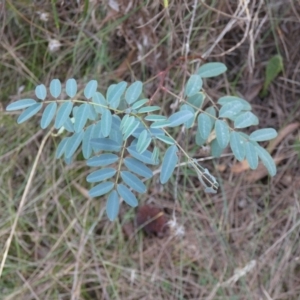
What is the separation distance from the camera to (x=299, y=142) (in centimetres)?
156

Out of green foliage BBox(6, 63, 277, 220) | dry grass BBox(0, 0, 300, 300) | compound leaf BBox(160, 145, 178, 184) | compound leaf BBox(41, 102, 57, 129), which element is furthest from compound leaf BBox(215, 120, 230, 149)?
dry grass BBox(0, 0, 300, 300)

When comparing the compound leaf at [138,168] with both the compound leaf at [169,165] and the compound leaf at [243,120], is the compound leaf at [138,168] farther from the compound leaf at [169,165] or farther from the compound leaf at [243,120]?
the compound leaf at [243,120]

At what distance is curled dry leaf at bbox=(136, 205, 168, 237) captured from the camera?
5.15ft

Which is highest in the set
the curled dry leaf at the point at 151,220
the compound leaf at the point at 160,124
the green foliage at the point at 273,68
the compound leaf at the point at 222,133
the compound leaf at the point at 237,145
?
the compound leaf at the point at 160,124

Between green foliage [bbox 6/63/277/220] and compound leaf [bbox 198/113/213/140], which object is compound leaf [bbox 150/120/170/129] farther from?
compound leaf [bbox 198/113/213/140]

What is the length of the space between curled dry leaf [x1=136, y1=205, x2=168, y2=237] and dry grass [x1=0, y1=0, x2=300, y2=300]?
0.03 m

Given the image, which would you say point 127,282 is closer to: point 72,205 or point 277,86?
point 72,205

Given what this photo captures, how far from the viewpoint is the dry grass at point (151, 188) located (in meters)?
1.53

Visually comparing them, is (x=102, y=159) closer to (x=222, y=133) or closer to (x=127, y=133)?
(x=127, y=133)

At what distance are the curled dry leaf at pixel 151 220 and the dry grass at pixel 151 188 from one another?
0.09 feet

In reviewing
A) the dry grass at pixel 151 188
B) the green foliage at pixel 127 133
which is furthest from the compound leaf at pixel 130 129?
the dry grass at pixel 151 188

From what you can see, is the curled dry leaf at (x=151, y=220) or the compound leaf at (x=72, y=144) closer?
the compound leaf at (x=72, y=144)

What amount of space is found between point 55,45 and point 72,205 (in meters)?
0.48

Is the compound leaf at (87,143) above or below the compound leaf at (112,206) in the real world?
above
